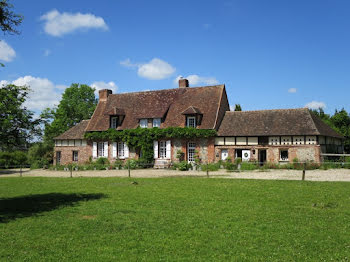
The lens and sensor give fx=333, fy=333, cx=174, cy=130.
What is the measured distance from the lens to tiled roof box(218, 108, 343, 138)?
2742 centimetres

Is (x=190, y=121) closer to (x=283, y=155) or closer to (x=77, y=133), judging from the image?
(x=283, y=155)

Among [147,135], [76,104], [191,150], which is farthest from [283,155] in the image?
[76,104]

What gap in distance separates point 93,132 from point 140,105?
5.61 metres

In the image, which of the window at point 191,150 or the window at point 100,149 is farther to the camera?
the window at point 100,149

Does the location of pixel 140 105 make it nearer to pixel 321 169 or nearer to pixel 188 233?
pixel 321 169

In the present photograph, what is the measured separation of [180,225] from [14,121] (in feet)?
20.8

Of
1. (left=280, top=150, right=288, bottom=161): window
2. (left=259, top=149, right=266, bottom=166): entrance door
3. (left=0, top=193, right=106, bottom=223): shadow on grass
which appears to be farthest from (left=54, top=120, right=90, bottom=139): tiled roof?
(left=0, top=193, right=106, bottom=223): shadow on grass

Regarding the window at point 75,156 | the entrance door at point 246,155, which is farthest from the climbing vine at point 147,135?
the window at point 75,156

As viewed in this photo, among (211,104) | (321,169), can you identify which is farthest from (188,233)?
(211,104)

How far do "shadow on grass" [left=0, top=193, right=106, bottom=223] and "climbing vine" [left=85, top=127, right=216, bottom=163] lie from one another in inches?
678

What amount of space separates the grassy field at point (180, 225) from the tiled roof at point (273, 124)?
559 inches

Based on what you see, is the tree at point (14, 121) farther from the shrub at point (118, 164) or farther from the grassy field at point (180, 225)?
the shrub at point (118, 164)

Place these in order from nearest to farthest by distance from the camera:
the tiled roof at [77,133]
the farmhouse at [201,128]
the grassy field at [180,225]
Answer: the grassy field at [180,225]
the farmhouse at [201,128]
the tiled roof at [77,133]

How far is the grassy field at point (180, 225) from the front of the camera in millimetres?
6421
